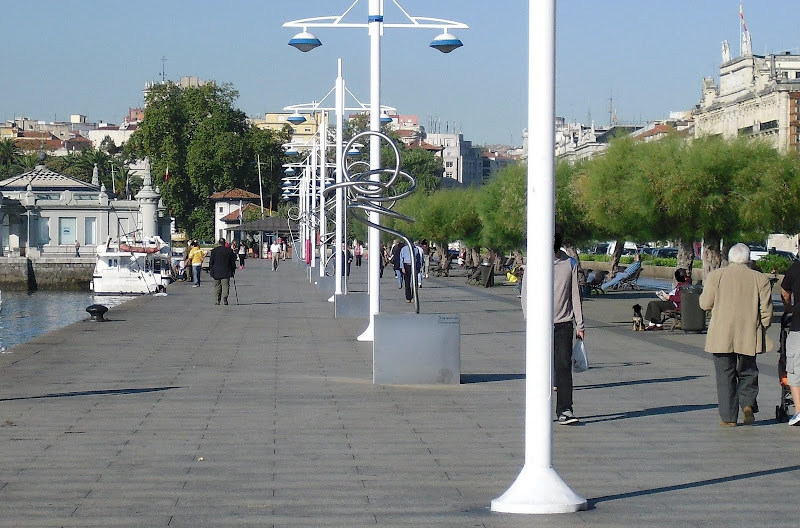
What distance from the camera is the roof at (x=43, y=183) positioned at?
89.1 m

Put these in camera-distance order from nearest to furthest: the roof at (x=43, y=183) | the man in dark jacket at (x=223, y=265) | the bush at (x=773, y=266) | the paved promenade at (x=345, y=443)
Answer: the paved promenade at (x=345, y=443) → the man in dark jacket at (x=223, y=265) → the bush at (x=773, y=266) → the roof at (x=43, y=183)

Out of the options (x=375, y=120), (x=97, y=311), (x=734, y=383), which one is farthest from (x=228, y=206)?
A: (x=734, y=383)

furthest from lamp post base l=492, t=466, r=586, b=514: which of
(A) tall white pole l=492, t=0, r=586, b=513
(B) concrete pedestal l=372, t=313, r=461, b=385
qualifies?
(B) concrete pedestal l=372, t=313, r=461, b=385

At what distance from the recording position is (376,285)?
18.7m

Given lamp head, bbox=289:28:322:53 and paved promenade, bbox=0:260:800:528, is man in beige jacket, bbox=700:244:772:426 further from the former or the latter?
lamp head, bbox=289:28:322:53

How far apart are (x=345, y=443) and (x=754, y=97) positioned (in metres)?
101

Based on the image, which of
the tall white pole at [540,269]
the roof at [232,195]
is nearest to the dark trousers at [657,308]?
the tall white pole at [540,269]

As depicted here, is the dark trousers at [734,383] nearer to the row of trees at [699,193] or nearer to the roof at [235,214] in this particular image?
the row of trees at [699,193]

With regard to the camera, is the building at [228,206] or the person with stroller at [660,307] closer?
the person with stroller at [660,307]

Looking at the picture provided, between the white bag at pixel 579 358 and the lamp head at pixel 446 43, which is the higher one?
the lamp head at pixel 446 43

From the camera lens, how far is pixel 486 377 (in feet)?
47.5

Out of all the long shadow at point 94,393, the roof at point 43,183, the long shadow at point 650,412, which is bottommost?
the long shadow at point 650,412

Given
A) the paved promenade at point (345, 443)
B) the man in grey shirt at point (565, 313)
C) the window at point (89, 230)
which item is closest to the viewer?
the paved promenade at point (345, 443)

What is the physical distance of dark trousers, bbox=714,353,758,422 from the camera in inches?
418
